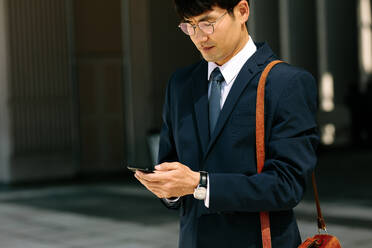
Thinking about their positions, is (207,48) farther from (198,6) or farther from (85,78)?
(85,78)

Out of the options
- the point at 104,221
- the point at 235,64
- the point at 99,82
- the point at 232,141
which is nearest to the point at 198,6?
the point at 235,64

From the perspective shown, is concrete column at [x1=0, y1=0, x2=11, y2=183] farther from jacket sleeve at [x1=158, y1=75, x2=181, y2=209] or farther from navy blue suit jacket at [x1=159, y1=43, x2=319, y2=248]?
navy blue suit jacket at [x1=159, y1=43, x2=319, y2=248]

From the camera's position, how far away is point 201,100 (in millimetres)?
2082

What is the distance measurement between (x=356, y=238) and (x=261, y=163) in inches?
205

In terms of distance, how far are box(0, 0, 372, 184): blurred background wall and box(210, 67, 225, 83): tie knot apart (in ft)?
36.0

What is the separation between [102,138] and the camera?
14688 mm

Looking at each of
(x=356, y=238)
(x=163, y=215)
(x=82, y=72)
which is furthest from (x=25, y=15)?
(x=356, y=238)

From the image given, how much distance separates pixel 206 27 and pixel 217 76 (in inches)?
7.2

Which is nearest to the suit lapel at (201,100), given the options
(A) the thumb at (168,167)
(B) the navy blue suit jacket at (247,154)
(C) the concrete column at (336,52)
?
(B) the navy blue suit jacket at (247,154)

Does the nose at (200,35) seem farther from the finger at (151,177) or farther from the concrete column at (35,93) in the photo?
the concrete column at (35,93)

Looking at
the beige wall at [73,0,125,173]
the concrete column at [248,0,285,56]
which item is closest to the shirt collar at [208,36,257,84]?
the beige wall at [73,0,125,173]

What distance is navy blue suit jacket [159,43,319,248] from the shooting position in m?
1.88

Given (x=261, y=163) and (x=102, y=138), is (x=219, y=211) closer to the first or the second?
(x=261, y=163)

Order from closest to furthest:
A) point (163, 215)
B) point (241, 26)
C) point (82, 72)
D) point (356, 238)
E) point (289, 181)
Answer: point (289, 181) < point (241, 26) < point (356, 238) < point (163, 215) < point (82, 72)
